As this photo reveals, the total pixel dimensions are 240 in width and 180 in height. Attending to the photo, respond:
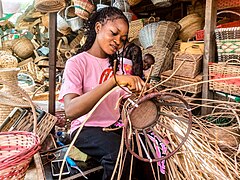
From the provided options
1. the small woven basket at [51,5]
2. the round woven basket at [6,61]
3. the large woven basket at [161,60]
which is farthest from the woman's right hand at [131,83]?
the round woven basket at [6,61]

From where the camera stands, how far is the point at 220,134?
5.14 feet

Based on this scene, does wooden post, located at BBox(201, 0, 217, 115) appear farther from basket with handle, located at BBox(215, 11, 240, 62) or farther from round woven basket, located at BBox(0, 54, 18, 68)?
round woven basket, located at BBox(0, 54, 18, 68)

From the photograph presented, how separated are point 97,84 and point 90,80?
0.15 feet

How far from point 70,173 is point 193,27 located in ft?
6.34

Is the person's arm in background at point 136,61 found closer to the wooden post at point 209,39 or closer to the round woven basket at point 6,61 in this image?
the wooden post at point 209,39

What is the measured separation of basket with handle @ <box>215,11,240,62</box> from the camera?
195 centimetres

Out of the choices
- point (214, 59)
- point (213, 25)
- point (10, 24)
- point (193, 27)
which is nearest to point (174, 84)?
point (214, 59)

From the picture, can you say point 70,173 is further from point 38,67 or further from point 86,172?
point 38,67

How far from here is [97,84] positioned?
59.6 inches

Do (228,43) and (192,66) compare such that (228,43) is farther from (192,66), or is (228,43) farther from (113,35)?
(113,35)

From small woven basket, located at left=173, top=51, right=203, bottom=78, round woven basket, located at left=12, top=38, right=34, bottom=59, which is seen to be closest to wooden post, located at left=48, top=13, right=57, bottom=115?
small woven basket, located at left=173, top=51, right=203, bottom=78

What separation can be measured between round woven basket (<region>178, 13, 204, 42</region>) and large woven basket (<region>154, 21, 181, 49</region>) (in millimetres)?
78

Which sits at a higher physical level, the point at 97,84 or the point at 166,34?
the point at 166,34

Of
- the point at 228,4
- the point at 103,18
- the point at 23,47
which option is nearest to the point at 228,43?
the point at 228,4
